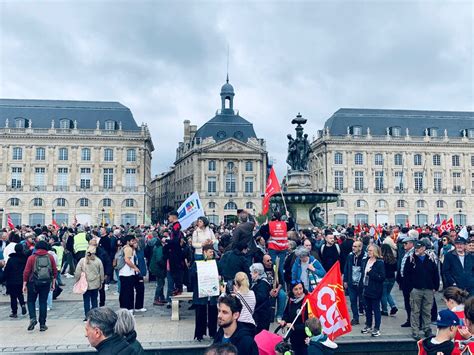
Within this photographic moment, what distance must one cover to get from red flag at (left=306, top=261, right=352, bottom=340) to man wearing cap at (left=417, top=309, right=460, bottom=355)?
203 centimetres

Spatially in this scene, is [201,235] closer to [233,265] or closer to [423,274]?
[233,265]

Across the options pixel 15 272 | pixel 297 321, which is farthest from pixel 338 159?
pixel 297 321

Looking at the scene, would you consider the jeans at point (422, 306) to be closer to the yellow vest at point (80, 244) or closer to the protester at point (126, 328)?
the protester at point (126, 328)

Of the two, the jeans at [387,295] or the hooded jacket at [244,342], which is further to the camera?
the jeans at [387,295]

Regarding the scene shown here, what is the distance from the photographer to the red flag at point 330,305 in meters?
6.31

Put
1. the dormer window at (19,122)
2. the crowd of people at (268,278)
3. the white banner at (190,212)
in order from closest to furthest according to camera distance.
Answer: the crowd of people at (268,278), the white banner at (190,212), the dormer window at (19,122)

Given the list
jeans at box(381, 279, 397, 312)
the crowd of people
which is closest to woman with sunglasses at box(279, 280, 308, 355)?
the crowd of people

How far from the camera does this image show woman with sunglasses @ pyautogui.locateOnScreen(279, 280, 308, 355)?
6.19 m

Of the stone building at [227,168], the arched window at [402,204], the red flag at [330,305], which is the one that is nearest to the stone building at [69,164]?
the stone building at [227,168]

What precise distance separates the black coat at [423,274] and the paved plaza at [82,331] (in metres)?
0.96

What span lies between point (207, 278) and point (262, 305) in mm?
1719

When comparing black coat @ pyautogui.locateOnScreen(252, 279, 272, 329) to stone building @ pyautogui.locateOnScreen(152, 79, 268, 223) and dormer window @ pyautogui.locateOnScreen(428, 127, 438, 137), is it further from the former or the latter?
dormer window @ pyautogui.locateOnScreen(428, 127, 438, 137)

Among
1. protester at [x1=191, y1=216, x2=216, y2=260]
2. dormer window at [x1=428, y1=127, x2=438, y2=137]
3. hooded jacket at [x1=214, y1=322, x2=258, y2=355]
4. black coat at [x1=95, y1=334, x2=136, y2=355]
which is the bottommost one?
hooded jacket at [x1=214, y1=322, x2=258, y2=355]

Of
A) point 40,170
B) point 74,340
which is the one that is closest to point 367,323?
point 74,340
